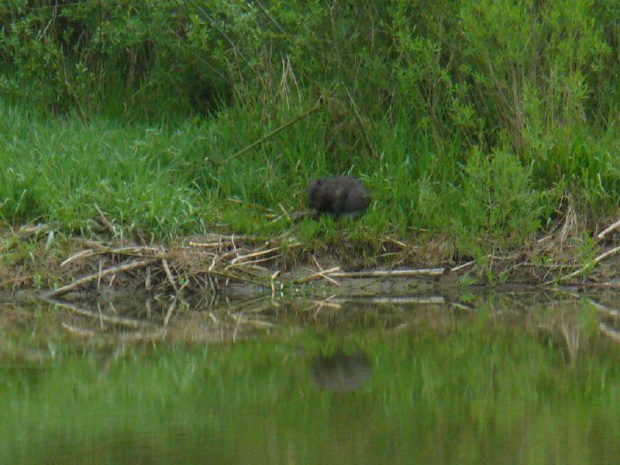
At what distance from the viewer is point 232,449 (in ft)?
11.6

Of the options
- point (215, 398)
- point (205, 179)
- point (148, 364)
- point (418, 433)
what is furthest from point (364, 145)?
point (418, 433)

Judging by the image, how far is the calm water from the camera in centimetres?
356

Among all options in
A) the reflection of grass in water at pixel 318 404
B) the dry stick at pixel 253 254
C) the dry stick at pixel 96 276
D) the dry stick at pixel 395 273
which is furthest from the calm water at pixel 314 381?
the dry stick at pixel 253 254

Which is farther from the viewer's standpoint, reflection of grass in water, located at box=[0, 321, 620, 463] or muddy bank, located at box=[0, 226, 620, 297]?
muddy bank, located at box=[0, 226, 620, 297]

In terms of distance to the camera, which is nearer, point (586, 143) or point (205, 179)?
point (586, 143)

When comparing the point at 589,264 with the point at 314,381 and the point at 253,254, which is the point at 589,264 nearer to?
the point at 253,254

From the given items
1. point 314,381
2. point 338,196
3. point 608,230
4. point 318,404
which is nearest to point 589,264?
point 608,230

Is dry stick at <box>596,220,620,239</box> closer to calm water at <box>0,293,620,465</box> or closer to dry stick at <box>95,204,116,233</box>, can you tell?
calm water at <box>0,293,620,465</box>

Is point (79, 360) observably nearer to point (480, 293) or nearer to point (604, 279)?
point (480, 293)

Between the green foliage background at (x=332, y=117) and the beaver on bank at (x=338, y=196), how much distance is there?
0.11m

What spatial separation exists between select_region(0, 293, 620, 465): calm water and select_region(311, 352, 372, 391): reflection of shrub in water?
0.04 ft

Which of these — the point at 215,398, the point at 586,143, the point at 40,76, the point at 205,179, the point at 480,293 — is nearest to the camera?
the point at 215,398

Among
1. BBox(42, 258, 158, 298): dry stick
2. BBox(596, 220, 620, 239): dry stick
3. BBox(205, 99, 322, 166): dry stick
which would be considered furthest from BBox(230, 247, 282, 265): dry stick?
BBox(596, 220, 620, 239): dry stick

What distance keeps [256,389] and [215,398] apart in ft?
0.65
